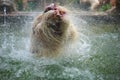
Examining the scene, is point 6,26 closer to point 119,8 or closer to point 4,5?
point 4,5

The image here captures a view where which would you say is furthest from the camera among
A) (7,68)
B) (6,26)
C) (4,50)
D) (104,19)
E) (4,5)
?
(4,5)

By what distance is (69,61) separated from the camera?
5.33 metres

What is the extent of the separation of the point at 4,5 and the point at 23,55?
4420mm

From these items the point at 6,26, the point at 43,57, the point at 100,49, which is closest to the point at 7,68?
the point at 43,57

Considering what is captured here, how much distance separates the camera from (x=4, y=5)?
9.79m

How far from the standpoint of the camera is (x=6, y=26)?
8023 mm

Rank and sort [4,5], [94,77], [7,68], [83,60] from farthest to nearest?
[4,5] < [83,60] < [7,68] < [94,77]

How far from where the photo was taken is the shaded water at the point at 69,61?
15.4ft

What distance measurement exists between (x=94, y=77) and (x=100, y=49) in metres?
1.58

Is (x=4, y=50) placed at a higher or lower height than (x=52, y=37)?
lower

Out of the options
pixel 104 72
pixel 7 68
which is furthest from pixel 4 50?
pixel 104 72

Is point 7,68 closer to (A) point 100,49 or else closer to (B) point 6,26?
(A) point 100,49

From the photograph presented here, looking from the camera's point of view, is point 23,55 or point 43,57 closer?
point 43,57

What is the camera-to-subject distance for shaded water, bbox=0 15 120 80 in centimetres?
469
